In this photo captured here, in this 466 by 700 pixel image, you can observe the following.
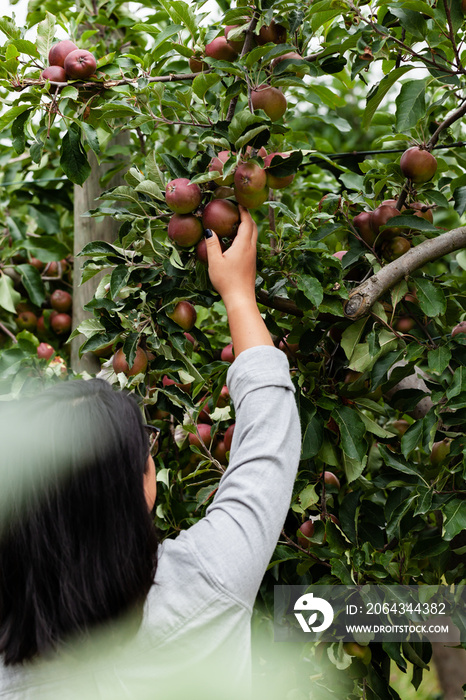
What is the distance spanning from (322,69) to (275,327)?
0.51m

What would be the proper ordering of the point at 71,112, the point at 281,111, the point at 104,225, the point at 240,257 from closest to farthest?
the point at 240,257
the point at 281,111
the point at 71,112
the point at 104,225

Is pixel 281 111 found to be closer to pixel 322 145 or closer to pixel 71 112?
pixel 71 112

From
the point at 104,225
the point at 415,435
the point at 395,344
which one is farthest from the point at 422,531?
the point at 104,225

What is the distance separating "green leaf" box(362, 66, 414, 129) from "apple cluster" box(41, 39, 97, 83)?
0.54m

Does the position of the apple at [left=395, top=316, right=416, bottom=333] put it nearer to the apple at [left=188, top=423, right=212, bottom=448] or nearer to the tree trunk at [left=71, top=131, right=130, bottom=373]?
the apple at [left=188, top=423, right=212, bottom=448]

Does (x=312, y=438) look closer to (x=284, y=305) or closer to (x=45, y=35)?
(x=284, y=305)

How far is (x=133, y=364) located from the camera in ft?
4.00

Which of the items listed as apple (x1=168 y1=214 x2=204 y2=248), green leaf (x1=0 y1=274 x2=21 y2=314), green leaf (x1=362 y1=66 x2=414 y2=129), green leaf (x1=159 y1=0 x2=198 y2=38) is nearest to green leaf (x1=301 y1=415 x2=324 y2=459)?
apple (x1=168 y1=214 x2=204 y2=248)

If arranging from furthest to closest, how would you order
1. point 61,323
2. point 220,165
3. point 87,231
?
1. point 61,323
2. point 87,231
3. point 220,165

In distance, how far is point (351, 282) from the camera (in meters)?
1.33

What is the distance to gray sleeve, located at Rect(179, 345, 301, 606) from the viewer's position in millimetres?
801

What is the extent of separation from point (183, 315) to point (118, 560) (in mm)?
566

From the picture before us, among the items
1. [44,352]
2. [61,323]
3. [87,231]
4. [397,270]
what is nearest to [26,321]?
[61,323]

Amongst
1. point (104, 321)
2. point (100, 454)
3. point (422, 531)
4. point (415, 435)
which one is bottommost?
point (422, 531)
